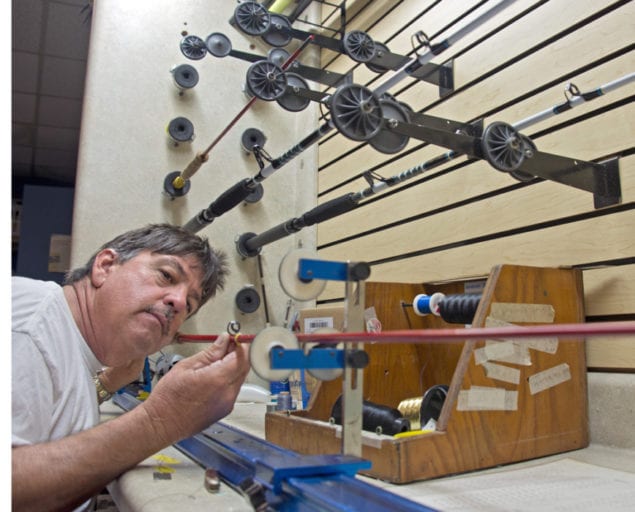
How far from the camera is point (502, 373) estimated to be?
1287mm

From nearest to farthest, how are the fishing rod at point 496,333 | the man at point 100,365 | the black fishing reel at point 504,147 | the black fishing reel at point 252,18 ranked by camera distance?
the fishing rod at point 496,333 < the man at point 100,365 < the black fishing reel at point 504,147 < the black fishing reel at point 252,18

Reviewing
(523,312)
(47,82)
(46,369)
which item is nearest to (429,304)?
(523,312)

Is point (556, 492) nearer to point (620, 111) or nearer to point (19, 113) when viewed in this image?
point (620, 111)

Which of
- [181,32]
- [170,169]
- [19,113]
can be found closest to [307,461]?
[170,169]

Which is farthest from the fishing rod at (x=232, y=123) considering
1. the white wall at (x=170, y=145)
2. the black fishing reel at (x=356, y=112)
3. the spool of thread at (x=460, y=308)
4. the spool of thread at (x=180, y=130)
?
the spool of thread at (x=460, y=308)

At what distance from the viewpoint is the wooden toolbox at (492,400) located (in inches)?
44.6

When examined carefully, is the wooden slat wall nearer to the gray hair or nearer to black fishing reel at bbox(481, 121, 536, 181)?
black fishing reel at bbox(481, 121, 536, 181)

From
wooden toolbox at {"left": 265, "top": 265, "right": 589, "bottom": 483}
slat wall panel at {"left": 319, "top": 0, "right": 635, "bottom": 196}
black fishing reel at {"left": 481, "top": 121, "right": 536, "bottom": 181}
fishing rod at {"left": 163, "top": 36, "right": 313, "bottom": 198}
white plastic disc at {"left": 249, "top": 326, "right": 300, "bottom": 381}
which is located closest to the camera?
white plastic disc at {"left": 249, "top": 326, "right": 300, "bottom": 381}

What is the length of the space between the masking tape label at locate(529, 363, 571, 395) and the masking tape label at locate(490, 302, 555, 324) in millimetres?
121

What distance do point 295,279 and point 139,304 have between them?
0.53 m

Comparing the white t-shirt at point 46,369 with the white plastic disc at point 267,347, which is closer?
the white plastic disc at point 267,347

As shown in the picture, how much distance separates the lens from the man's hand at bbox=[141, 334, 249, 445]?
3.50ft

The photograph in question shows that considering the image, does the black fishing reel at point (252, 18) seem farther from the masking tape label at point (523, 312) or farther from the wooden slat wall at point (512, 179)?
the masking tape label at point (523, 312)

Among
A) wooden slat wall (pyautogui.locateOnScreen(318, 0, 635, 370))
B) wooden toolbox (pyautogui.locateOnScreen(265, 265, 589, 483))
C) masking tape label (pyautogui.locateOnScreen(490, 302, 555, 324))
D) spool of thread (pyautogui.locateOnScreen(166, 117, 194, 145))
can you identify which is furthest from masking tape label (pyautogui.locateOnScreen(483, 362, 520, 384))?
spool of thread (pyautogui.locateOnScreen(166, 117, 194, 145))
